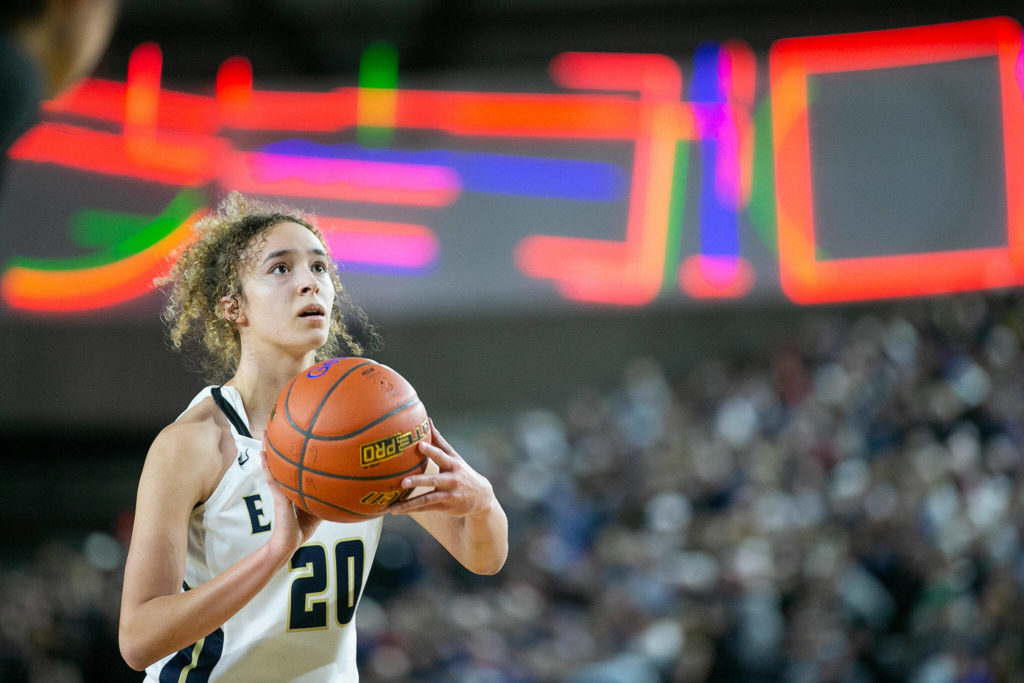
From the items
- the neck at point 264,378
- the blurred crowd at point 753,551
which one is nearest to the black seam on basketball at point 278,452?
the neck at point 264,378

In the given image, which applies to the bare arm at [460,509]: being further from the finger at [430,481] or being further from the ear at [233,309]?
the ear at [233,309]

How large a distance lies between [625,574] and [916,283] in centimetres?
499

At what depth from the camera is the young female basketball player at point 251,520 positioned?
174 cm

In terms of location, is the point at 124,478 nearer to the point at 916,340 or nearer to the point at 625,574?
the point at 625,574

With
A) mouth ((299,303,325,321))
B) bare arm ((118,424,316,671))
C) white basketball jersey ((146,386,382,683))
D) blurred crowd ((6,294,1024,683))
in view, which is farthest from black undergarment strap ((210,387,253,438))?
blurred crowd ((6,294,1024,683))

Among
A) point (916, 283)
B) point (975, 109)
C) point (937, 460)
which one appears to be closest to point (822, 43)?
point (975, 109)

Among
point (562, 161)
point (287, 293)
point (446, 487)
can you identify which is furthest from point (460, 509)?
point (562, 161)

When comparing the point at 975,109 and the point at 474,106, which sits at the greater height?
the point at 474,106

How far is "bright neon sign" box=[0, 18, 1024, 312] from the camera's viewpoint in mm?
10336

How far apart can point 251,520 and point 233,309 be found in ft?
1.56

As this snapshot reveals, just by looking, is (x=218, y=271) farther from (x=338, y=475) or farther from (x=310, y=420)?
(x=338, y=475)

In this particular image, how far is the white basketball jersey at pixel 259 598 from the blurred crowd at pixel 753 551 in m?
4.03

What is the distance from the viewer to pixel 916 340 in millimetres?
7969

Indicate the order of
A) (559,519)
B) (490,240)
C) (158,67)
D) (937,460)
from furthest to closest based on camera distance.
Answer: (158,67), (490,240), (559,519), (937,460)
